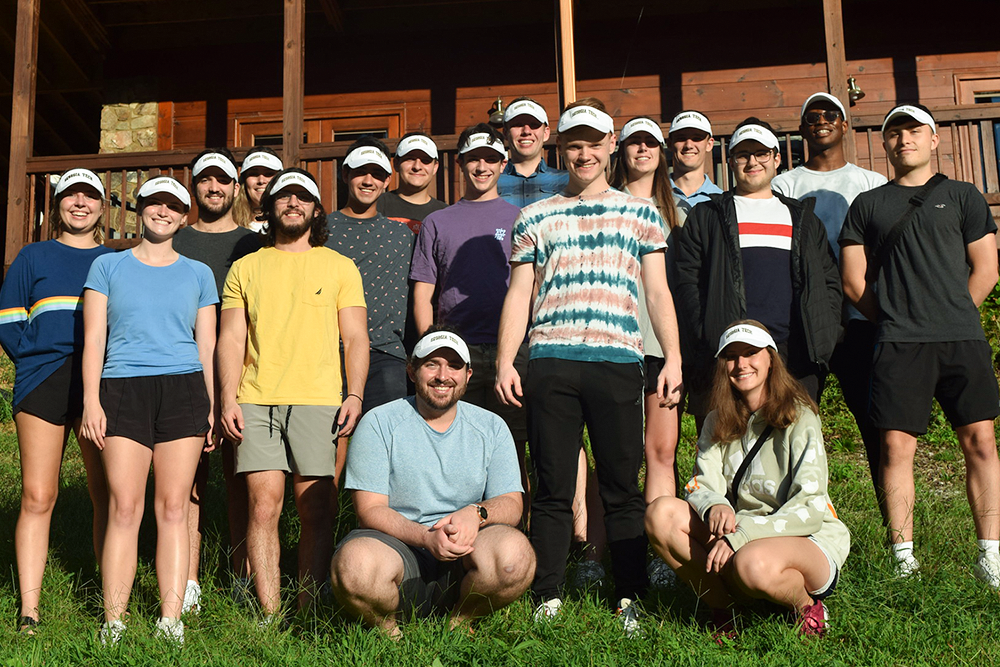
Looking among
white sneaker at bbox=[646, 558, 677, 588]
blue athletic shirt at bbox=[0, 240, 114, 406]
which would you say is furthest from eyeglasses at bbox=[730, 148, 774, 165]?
blue athletic shirt at bbox=[0, 240, 114, 406]

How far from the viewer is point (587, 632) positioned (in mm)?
3568

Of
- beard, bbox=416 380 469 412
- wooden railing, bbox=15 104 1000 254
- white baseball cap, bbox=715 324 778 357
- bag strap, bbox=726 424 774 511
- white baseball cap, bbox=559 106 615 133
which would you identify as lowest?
bag strap, bbox=726 424 774 511

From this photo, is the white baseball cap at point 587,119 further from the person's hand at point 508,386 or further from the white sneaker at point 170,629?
the white sneaker at point 170,629

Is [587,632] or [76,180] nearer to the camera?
[587,632]

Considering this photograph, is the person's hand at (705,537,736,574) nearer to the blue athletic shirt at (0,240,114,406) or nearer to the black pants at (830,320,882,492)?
the black pants at (830,320,882,492)

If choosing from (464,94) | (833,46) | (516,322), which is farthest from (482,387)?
(464,94)

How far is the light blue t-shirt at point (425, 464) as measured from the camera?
3.80 meters

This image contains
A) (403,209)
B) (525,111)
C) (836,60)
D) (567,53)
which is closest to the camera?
(525,111)

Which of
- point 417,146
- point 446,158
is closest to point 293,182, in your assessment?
point 417,146

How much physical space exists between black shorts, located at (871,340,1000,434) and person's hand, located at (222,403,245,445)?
9.29ft

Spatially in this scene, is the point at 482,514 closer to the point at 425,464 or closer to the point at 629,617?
the point at 425,464

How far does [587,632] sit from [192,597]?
1828 mm

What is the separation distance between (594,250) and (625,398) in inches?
25.2

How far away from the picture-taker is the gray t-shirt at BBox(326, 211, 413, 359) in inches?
183
